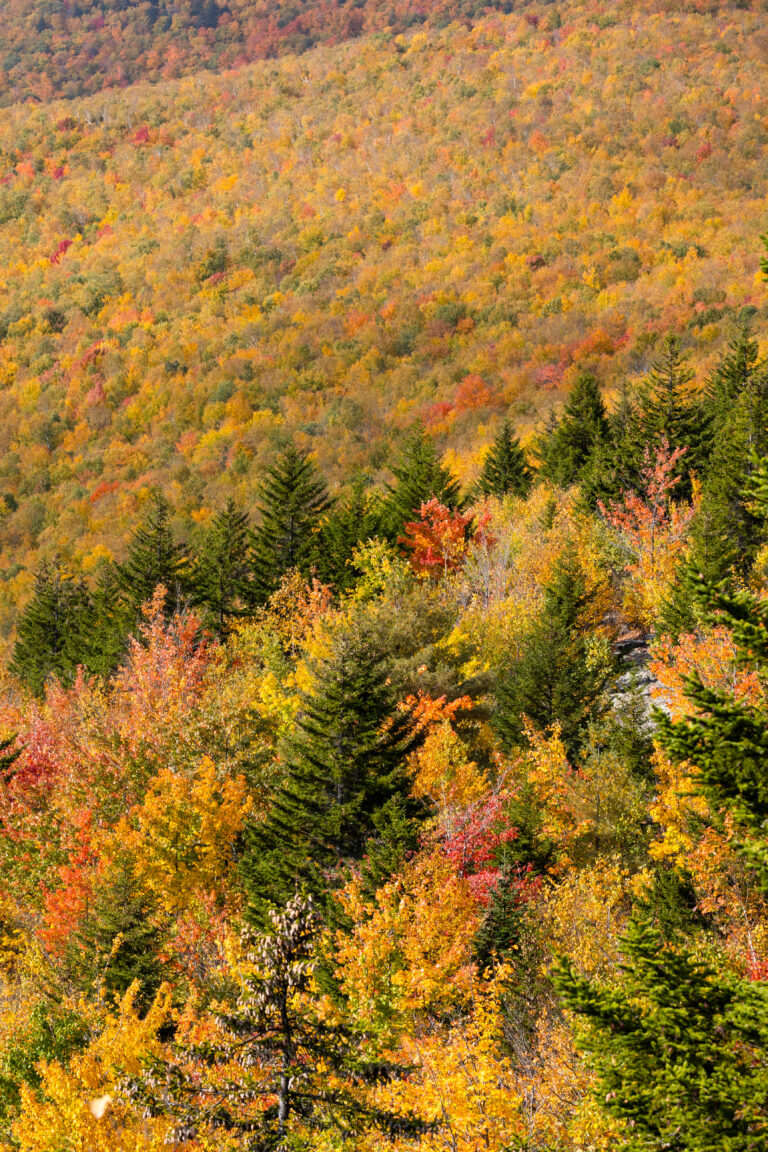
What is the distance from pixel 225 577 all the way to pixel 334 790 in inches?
1218

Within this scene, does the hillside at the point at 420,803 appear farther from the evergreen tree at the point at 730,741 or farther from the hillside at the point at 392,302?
the hillside at the point at 392,302

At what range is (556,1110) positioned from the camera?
16.7 m

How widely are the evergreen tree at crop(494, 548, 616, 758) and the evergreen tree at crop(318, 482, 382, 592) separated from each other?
1669cm

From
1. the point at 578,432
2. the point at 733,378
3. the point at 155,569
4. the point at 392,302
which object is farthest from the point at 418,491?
the point at 392,302

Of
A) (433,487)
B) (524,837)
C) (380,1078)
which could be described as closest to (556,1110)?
(380,1078)

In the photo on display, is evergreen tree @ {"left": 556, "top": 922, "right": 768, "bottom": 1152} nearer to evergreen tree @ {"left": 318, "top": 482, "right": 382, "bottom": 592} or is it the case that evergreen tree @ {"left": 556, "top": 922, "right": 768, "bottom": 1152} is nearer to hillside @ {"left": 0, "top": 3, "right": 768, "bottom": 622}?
evergreen tree @ {"left": 318, "top": 482, "right": 382, "bottom": 592}

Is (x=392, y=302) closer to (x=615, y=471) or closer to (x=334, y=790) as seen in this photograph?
(x=615, y=471)

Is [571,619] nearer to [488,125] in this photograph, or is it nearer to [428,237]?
[428,237]

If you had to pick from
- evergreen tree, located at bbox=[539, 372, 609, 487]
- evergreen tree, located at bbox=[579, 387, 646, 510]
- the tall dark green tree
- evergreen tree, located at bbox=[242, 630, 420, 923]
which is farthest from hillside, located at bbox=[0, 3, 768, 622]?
the tall dark green tree

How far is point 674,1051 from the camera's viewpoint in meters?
8.81

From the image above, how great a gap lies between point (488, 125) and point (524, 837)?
199 m

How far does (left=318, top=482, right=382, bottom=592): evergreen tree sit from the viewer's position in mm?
52406

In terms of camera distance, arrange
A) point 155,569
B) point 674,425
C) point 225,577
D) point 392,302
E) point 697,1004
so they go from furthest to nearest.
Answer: point 392,302, point 155,569, point 225,577, point 674,425, point 697,1004

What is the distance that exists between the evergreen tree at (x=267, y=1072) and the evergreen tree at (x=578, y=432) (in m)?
48.3
